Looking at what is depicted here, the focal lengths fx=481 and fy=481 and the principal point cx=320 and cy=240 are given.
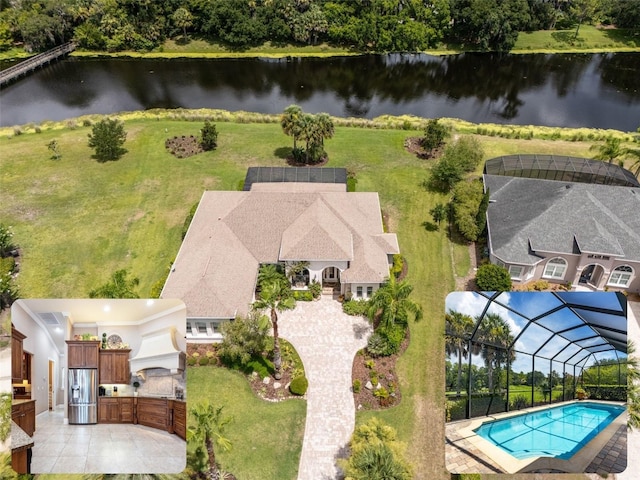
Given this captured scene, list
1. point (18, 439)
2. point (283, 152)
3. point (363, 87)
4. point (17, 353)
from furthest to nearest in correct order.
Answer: point (363, 87)
point (283, 152)
point (18, 439)
point (17, 353)

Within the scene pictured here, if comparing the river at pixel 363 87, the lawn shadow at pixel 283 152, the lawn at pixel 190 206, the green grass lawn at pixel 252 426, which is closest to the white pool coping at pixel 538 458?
the lawn at pixel 190 206

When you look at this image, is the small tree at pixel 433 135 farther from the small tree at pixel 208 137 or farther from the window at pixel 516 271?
the small tree at pixel 208 137

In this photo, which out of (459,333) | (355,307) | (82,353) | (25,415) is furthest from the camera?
(355,307)

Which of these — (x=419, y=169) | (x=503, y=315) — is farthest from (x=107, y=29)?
(x=503, y=315)

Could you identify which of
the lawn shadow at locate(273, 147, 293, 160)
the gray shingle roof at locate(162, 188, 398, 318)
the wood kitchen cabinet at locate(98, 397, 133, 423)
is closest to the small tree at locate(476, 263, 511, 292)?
the gray shingle roof at locate(162, 188, 398, 318)

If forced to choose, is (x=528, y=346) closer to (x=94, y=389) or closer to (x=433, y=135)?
(x=94, y=389)

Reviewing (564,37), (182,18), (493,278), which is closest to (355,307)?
(493,278)

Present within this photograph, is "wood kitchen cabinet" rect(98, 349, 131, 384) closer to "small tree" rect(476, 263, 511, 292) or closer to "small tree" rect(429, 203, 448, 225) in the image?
"small tree" rect(476, 263, 511, 292)
